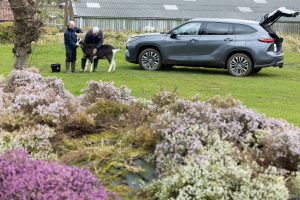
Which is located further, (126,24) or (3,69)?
(126,24)

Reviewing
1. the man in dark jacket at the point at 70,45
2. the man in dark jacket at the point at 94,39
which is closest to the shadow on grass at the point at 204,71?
the man in dark jacket at the point at 94,39

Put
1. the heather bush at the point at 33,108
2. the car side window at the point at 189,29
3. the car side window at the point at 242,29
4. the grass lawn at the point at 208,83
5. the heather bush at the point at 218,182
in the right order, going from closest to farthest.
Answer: the heather bush at the point at 218,182 → the heather bush at the point at 33,108 → the grass lawn at the point at 208,83 → the car side window at the point at 242,29 → the car side window at the point at 189,29

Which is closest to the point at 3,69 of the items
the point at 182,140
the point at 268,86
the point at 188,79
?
the point at 188,79

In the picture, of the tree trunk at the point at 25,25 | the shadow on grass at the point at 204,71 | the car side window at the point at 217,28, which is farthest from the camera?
the shadow on grass at the point at 204,71

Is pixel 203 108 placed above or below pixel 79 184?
above

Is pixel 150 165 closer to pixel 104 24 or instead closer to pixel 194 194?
pixel 194 194

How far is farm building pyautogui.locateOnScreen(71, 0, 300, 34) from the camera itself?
38594 mm

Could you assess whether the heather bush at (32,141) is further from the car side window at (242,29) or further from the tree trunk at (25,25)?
the car side window at (242,29)

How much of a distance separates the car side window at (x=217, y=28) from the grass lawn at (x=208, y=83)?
1.49 m

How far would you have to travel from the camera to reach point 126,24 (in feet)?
129

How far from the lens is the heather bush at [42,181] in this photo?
3.88 metres

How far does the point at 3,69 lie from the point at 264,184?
1680 cm

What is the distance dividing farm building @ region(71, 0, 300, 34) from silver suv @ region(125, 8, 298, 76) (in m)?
17.4

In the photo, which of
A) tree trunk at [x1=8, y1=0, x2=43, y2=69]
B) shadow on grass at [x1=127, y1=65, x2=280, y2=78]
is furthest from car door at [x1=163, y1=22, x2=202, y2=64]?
tree trunk at [x1=8, y1=0, x2=43, y2=69]
